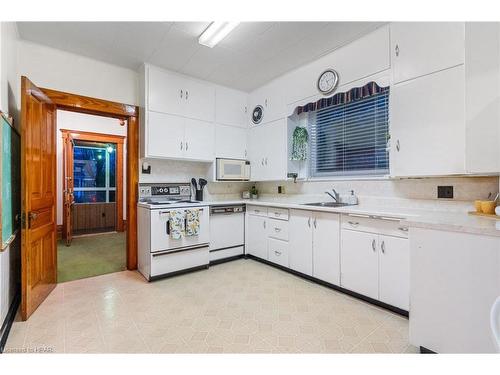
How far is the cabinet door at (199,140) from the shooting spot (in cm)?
341

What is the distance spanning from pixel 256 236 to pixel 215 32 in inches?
98.8

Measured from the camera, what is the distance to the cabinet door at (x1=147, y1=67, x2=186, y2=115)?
3102 mm

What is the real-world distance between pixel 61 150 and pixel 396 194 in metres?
5.76

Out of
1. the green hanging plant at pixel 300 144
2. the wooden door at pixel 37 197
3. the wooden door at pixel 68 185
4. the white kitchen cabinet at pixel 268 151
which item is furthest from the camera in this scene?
the wooden door at pixel 68 185

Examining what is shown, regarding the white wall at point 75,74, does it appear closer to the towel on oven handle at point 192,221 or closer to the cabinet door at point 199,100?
the cabinet door at point 199,100

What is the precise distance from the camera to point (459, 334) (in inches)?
55.2

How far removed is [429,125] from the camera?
6.63 ft

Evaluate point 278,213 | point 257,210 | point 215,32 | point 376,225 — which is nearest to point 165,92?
point 215,32

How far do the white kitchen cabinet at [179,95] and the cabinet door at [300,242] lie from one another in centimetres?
194

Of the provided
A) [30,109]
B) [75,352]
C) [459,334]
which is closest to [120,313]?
[75,352]

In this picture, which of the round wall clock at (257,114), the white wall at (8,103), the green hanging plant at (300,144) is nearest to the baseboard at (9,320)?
the white wall at (8,103)

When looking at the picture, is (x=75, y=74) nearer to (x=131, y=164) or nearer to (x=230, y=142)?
(x=131, y=164)

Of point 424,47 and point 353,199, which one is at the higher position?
point 424,47

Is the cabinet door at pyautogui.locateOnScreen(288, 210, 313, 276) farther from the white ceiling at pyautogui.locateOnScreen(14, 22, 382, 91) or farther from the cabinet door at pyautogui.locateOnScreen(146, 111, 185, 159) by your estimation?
the white ceiling at pyautogui.locateOnScreen(14, 22, 382, 91)
